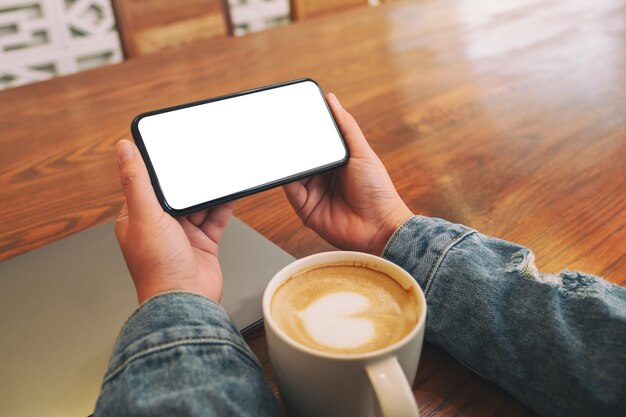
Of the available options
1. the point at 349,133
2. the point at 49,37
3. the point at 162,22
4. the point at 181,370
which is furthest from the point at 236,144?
the point at 49,37

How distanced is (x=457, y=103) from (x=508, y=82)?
0.14 m

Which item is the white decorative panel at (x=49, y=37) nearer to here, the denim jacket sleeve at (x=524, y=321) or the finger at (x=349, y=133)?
the finger at (x=349, y=133)

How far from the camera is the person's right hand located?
19.0 inches

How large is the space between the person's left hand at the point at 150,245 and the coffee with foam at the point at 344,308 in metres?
0.09

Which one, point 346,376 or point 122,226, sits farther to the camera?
point 122,226

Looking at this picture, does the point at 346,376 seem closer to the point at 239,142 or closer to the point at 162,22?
the point at 239,142

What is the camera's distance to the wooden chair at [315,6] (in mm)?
1600

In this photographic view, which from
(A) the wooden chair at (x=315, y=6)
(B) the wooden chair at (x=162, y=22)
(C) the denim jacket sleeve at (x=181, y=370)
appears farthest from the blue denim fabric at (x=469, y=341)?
(A) the wooden chair at (x=315, y=6)

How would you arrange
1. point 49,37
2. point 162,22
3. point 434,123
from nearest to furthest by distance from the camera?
point 434,123
point 162,22
point 49,37

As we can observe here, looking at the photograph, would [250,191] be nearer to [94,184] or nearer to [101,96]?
[94,184]

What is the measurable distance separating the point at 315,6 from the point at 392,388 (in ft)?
5.13

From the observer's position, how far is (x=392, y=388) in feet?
0.85

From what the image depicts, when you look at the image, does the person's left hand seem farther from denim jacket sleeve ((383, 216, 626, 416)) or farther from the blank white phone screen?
denim jacket sleeve ((383, 216, 626, 416))

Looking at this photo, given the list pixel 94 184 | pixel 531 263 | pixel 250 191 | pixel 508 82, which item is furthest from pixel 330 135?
pixel 508 82
